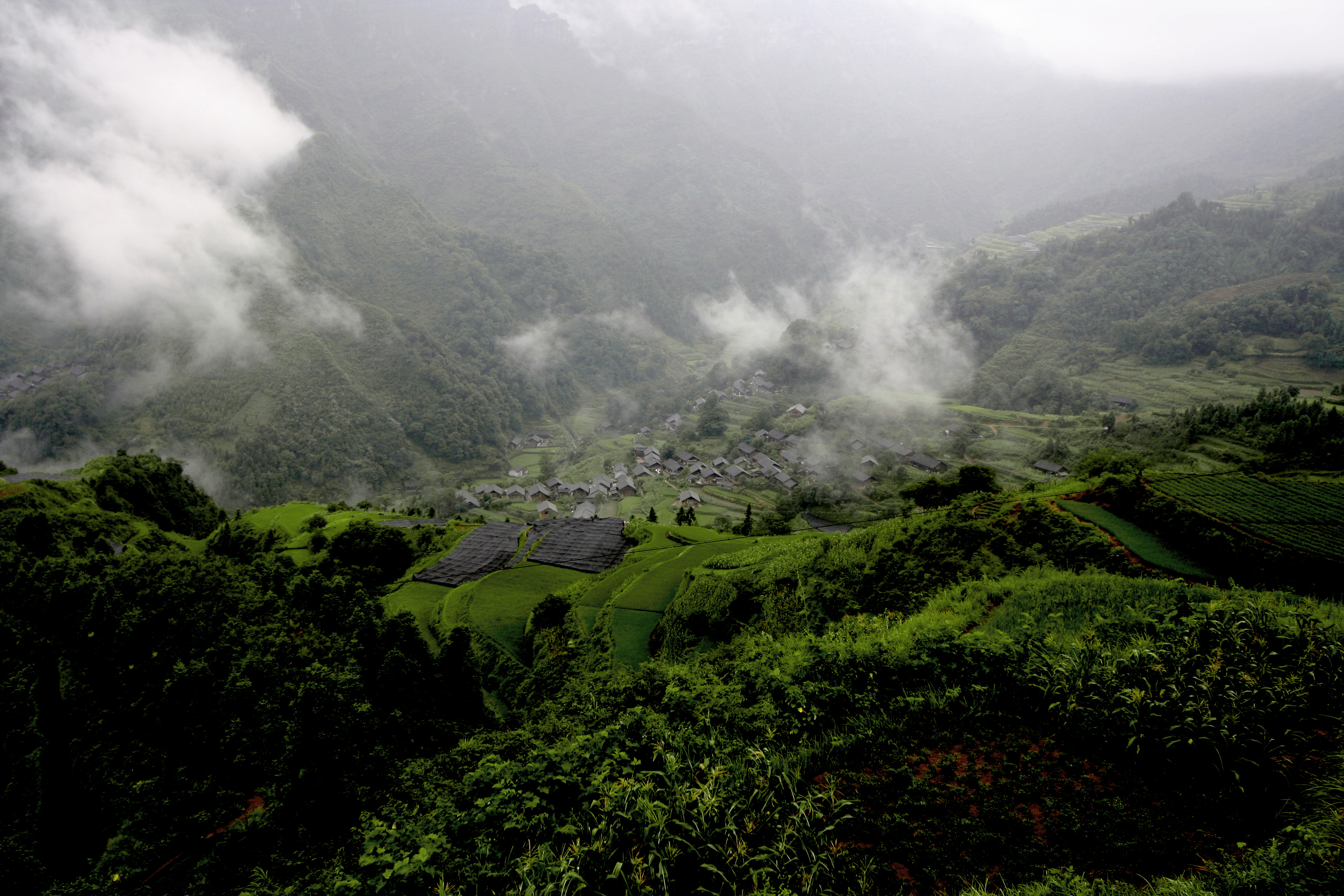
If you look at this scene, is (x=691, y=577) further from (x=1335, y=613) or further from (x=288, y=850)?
(x=1335, y=613)

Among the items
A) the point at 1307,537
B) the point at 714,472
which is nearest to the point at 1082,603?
the point at 1307,537

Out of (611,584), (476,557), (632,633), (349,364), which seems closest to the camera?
(632,633)

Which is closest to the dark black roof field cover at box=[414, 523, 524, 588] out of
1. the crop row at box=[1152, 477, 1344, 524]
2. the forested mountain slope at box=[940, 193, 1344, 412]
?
the crop row at box=[1152, 477, 1344, 524]

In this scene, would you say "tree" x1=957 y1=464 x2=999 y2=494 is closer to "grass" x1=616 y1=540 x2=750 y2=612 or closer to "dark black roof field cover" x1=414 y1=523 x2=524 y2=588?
"grass" x1=616 y1=540 x2=750 y2=612

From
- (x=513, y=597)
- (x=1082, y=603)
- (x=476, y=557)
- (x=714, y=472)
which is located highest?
(x=476, y=557)

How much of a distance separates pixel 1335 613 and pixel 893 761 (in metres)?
7.79

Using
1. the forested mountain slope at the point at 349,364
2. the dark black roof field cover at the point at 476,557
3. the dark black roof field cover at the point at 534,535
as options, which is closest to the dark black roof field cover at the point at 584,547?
the dark black roof field cover at the point at 534,535

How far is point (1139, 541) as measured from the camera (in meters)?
14.5

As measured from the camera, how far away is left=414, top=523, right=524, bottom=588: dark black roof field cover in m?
27.9

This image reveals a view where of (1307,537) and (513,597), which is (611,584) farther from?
(1307,537)

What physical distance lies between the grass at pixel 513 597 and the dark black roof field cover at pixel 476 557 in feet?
5.35

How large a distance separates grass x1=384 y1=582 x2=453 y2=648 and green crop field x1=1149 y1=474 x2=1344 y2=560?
2455 cm

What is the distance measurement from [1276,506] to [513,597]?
25152 mm

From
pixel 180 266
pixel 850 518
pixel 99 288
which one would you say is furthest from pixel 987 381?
pixel 99 288
